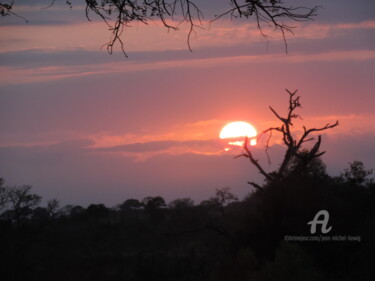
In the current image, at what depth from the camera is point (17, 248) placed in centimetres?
3869

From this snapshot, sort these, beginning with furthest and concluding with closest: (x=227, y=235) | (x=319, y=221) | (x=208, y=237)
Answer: (x=208, y=237) → (x=227, y=235) → (x=319, y=221)

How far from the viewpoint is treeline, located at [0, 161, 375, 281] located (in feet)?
63.5

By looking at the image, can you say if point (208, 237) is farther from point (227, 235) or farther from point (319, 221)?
point (319, 221)

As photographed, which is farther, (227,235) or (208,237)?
(208,237)

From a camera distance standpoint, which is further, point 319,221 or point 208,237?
point 208,237

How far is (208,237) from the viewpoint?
47.5 meters

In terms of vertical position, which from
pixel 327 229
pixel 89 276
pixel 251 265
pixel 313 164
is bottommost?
pixel 89 276

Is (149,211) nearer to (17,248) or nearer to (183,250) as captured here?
(183,250)

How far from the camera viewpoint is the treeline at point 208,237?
19344 mm

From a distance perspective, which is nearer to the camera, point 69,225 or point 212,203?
point 69,225

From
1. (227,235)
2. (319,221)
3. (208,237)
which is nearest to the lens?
(319,221)

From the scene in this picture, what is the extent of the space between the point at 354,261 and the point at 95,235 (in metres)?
36.6

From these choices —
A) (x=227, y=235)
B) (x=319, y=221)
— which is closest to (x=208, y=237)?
(x=227, y=235)

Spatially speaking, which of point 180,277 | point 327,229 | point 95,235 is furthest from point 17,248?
point 327,229
